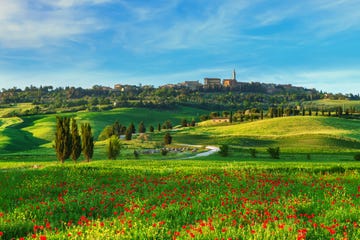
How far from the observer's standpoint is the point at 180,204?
1359 centimetres

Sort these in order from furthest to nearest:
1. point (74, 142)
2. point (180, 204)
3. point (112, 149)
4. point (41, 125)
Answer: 1. point (41, 125)
2. point (112, 149)
3. point (74, 142)
4. point (180, 204)

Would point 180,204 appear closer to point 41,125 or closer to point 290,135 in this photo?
point 290,135

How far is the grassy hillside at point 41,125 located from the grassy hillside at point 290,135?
4678 cm

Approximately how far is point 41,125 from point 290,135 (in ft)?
338

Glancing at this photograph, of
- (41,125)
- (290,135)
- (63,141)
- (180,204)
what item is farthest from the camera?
(41,125)

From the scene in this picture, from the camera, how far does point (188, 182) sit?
1923cm

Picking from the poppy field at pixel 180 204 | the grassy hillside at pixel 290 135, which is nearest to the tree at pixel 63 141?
the poppy field at pixel 180 204

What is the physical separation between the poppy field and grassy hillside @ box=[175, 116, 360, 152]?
58.9 meters

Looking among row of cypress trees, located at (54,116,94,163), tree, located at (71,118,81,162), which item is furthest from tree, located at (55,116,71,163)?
tree, located at (71,118,81,162)

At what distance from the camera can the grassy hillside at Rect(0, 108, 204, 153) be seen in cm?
10126

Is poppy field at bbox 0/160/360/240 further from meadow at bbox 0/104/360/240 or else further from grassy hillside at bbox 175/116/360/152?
grassy hillside at bbox 175/116/360/152

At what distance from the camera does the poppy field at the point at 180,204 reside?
31.8 feet

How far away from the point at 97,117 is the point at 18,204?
161 metres

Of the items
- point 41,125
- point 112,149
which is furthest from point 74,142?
point 41,125
